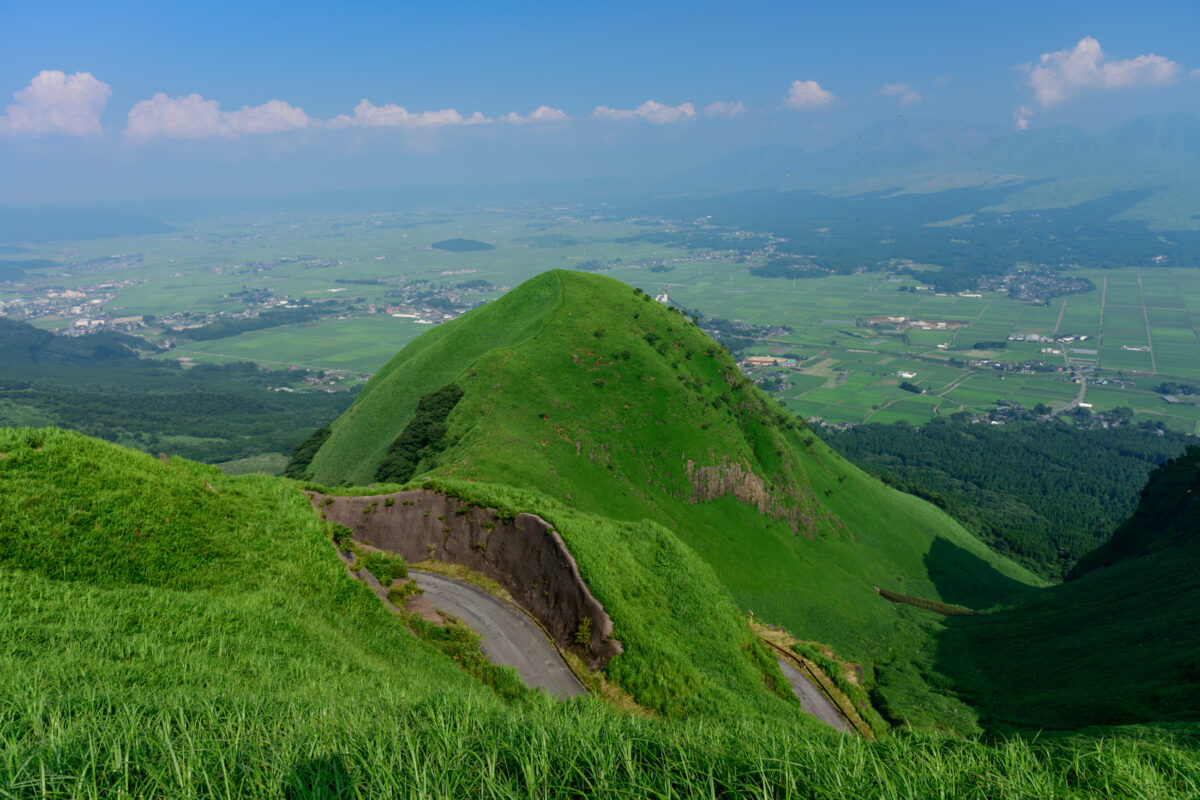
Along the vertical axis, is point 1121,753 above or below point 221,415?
above

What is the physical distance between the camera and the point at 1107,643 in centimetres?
4038

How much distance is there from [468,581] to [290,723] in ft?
68.7

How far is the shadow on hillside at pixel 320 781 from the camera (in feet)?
25.0

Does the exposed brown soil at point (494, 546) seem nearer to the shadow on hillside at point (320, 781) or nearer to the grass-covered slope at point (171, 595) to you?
the grass-covered slope at point (171, 595)

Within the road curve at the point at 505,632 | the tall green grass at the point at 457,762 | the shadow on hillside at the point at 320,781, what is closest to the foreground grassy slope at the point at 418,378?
the road curve at the point at 505,632

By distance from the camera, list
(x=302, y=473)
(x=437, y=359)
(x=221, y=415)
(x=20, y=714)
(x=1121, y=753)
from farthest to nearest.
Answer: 1. (x=221, y=415)
2. (x=437, y=359)
3. (x=302, y=473)
4. (x=1121, y=753)
5. (x=20, y=714)

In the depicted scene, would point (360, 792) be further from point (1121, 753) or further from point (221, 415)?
point (221, 415)

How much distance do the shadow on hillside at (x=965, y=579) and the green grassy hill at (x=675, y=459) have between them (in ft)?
0.76

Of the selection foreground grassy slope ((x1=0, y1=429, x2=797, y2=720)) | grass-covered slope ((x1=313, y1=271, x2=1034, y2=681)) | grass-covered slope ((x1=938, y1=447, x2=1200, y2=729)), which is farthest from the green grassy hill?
foreground grassy slope ((x1=0, y1=429, x2=797, y2=720))

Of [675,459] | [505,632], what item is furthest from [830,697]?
[675,459]

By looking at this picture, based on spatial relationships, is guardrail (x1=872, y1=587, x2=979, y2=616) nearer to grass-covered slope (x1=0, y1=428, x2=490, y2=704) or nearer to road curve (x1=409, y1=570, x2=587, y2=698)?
road curve (x1=409, y1=570, x2=587, y2=698)

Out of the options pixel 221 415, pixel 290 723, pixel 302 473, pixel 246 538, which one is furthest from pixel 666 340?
pixel 221 415

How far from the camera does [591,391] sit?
64938 millimetres

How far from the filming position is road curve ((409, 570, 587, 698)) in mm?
24938
